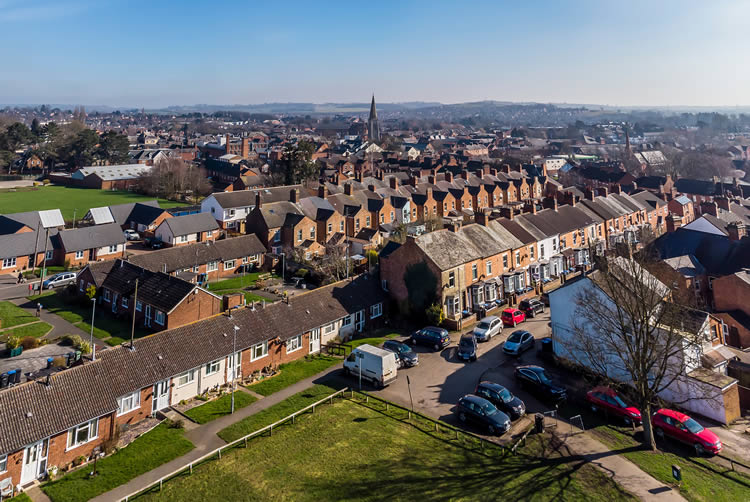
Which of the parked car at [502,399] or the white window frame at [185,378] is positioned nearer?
the parked car at [502,399]

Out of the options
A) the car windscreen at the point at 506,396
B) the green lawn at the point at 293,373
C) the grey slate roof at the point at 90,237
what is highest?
the grey slate roof at the point at 90,237

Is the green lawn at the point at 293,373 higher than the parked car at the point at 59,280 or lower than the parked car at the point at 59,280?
lower

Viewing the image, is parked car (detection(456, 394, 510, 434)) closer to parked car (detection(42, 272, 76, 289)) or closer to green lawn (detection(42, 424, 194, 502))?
green lawn (detection(42, 424, 194, 502))

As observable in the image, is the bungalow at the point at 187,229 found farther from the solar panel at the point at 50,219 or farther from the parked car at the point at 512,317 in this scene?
the parked car at the point at 512,317

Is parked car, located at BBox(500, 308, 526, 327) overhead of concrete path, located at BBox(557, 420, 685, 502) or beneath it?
overhead

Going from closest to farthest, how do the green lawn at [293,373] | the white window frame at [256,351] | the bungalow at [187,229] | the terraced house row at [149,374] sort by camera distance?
1. the terraced house row at [149,374]
2. the green lawn at [293,373]
3. the white window frame at [256,351]
4. the bungalow at [187,229]

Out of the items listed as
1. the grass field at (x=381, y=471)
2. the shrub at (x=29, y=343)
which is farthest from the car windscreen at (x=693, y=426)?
the shrub at (x=29, y=343)

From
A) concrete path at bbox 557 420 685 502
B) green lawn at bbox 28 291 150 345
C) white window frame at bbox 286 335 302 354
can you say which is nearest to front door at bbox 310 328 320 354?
white window frame at bbox 286 335 302 354
